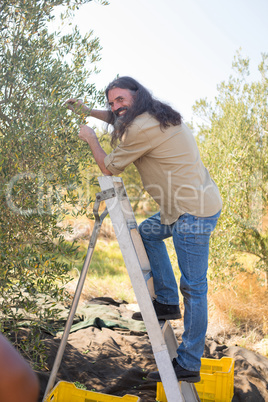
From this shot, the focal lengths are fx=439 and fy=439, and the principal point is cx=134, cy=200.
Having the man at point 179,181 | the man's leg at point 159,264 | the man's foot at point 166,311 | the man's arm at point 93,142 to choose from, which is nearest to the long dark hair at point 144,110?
the man at point 179,181

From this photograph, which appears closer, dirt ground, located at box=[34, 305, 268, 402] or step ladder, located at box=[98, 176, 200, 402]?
step ladder, located at box=[98, 176, 200, 402]

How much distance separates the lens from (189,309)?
134 inches

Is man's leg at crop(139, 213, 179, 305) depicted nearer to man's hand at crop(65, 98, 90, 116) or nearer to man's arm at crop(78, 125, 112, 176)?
man's arm at crop(78, 125, 112, 176)

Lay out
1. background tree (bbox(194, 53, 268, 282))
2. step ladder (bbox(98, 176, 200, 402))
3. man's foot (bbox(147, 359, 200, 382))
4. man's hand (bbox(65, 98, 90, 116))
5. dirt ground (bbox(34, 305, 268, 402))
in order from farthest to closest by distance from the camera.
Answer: background tree (bbox(194, 53, 268, 282)), dirt ground (bbox(34, 305, 268, 402)), man's hand (bbox(65, 98, 90, 116)), man's foot (bbox(147, 359, 200, 382)), step ladder (bbox(98, 176, 200, 402))

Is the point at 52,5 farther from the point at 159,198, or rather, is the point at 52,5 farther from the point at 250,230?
the point at 250,230

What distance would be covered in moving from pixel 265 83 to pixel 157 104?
5.33 metres

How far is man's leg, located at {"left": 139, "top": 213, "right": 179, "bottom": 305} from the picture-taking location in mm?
3850

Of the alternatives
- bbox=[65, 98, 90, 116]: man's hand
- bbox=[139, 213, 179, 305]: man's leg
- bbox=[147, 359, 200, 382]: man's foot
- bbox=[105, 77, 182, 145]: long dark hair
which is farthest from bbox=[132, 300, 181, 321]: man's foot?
bbox=[65, 98, 90, 116]: man's hand

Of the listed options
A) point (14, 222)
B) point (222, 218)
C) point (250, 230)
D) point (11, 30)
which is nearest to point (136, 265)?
point (14, 222)

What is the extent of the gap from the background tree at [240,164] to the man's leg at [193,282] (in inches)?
134

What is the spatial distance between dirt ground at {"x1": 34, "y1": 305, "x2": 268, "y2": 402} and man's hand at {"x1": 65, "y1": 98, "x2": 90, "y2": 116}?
8.31ft

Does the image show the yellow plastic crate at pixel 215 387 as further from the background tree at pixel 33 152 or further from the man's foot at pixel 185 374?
the background tree at pixel 33 152

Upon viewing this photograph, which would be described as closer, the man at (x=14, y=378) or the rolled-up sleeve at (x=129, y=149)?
the man at (x=14, y=378)

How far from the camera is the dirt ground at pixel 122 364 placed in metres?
4.56
